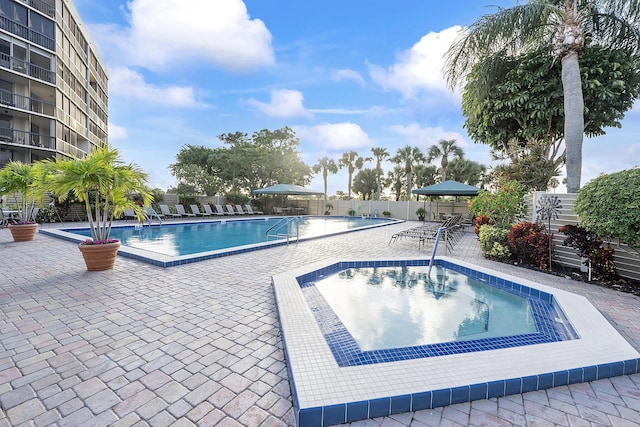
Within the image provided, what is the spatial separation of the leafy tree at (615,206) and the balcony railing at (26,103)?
78.8 feet

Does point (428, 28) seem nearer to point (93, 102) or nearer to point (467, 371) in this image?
point (467, 371)

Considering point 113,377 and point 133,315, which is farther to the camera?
point 133,315

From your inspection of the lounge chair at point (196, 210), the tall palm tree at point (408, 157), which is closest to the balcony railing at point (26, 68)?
the lounge chair at point (196, 210)

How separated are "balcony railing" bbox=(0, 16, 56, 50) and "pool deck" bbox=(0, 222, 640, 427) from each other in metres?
19.4

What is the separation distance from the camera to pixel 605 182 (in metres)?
4.68

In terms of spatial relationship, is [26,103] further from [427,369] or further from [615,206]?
[615,206]

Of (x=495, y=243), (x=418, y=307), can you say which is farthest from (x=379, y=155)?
(x=418, y=307)

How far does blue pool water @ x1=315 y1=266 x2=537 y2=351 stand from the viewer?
342cm

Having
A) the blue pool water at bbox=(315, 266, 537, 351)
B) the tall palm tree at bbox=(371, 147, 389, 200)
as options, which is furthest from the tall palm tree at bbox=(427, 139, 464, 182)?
the blue pool water at bbox=(315, 266, 537, 351)

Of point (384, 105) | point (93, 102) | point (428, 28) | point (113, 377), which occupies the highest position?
point (93, 102)

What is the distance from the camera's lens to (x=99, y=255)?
504 cm

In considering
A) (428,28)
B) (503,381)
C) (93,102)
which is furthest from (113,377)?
(93,102)

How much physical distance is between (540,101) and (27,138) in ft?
82.8

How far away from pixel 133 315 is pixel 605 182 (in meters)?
6.87
